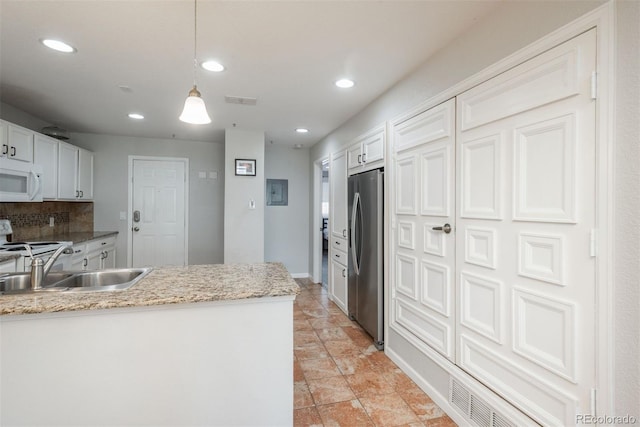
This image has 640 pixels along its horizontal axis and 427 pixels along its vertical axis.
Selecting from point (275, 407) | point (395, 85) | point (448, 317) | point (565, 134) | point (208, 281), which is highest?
point (395, 85)

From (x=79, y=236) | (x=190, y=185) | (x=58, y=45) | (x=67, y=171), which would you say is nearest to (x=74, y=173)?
(x=67, y=171)

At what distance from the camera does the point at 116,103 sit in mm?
3240

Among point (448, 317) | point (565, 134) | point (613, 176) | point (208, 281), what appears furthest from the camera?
point (448, 317)

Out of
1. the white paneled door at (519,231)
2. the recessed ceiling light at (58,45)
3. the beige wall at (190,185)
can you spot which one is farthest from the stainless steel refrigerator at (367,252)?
the beige wall at (190,185)

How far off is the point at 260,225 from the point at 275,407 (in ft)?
9.54

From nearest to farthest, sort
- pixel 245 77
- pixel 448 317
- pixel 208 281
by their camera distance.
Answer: pixel 208 281
pixel 448 317
pixel 245 77

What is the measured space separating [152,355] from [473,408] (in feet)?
5.76

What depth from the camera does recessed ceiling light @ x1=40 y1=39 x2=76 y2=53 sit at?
202cm

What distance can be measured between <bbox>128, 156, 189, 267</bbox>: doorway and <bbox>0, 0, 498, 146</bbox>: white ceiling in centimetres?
157

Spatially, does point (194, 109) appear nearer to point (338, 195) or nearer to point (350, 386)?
point (350, 386)

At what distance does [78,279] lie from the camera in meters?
1.82

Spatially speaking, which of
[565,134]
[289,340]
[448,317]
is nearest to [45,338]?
[289,340]

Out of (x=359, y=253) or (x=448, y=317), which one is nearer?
(x=448, y=317)

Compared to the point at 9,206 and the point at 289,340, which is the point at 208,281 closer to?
the point at 289,340
